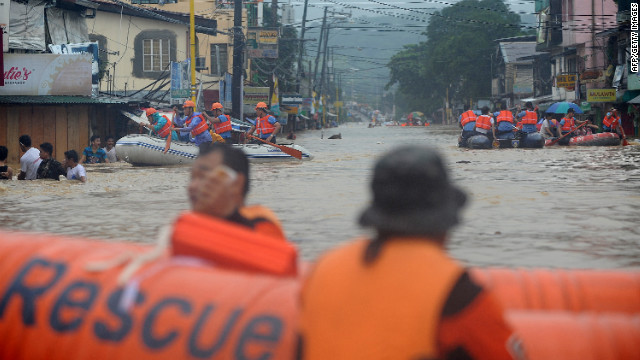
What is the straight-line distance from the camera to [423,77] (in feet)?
310

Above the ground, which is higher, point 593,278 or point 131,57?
point 131,57

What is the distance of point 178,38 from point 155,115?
50.7 ft

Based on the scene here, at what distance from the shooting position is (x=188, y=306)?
309 cm

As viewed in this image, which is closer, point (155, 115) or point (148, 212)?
point (148, 212)

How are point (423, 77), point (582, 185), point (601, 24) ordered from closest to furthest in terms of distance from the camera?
1. point (582, 185)
2. point (601, 24)
3. point (423, 77)

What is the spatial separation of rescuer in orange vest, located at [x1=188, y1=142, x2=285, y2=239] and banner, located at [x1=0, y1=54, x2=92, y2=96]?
20.5 m

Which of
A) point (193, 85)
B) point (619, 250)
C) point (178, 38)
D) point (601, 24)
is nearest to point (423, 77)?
point (601, 24)

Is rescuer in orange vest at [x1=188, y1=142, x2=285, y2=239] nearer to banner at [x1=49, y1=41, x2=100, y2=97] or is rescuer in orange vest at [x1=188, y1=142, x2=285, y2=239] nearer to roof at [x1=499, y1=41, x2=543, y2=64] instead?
banner at [x1=49, y1=41, x2=100, y2=97]

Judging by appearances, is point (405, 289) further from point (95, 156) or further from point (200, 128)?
point (95, 156)

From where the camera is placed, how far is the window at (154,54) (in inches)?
1503

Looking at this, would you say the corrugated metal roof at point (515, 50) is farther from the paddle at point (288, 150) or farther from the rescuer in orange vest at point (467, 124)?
the paddle at point (288, 150)

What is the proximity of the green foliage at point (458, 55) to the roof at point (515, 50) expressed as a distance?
1.74 meters

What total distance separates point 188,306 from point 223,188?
688mm

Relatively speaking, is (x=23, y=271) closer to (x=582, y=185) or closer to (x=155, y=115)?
(x=582, y=185)
